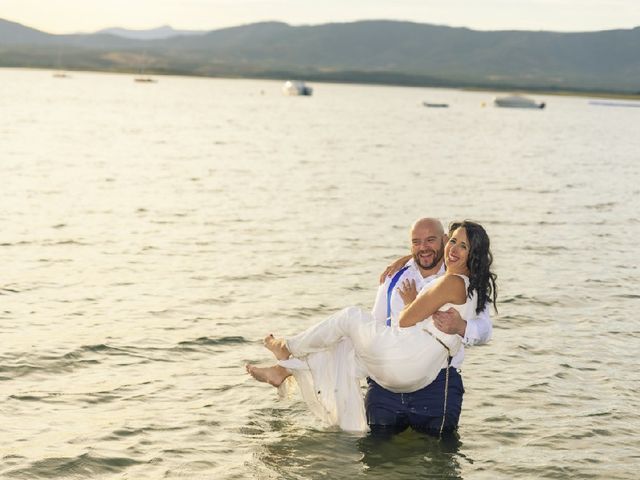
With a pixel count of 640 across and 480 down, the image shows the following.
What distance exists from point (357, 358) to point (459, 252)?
65.6 inches

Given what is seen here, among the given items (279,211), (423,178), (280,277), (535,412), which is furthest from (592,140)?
(535,412)

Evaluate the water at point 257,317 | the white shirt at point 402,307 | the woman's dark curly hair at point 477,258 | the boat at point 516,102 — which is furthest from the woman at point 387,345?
the boat at point 516,102

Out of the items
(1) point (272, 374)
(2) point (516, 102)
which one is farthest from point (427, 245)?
(2) point (516, 102)

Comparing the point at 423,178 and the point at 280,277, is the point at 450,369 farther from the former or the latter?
the point at 423,178

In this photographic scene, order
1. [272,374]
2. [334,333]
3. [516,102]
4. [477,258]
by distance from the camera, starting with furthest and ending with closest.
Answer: [516,102], [272,374], [334,333], [477,258]

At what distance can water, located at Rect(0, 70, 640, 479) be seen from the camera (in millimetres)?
10258

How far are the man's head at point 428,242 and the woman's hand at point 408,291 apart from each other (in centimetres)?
25

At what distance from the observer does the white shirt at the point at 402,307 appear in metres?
9.41

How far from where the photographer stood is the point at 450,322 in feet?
30.4

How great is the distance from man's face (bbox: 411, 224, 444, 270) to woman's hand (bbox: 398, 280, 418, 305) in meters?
0.25

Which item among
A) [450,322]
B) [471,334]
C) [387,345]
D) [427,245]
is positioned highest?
[427,245]

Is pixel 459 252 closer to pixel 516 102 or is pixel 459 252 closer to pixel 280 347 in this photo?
pixel 280 347

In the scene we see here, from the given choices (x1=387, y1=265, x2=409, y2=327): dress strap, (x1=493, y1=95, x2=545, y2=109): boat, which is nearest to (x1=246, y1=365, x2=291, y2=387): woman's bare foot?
(x1=387, y1=265, x2=409, y2=327): dress strap

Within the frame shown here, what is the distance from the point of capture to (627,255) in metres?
24.6
